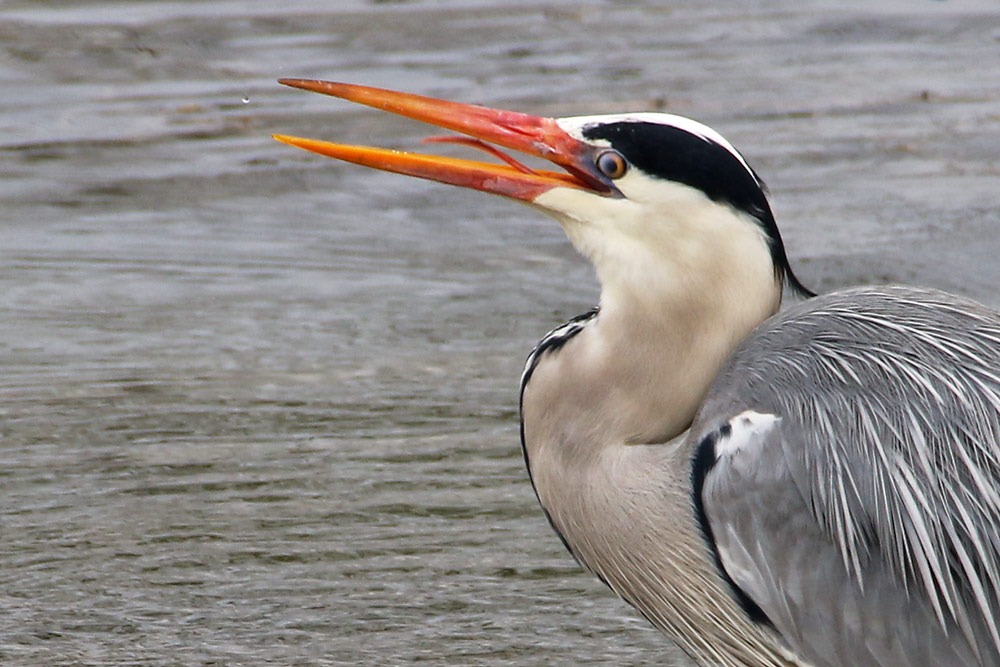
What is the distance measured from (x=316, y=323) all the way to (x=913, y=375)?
11.4 ft

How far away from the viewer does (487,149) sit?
420 cm

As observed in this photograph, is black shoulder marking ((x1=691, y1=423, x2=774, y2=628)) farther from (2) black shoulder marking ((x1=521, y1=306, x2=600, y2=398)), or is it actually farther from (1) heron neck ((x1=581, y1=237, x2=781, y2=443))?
(2) black shoulder marking ((x1=521, y1=306, x2=600, y2=398))

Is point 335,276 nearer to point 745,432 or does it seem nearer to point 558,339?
point 558,339

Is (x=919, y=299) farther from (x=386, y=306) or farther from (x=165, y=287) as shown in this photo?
(x=165, y=287)

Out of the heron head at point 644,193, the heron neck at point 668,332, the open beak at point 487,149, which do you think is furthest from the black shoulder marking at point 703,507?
the open beak at point 487,149

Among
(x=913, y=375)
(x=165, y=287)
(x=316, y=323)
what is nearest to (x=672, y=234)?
(x=913, y=375)

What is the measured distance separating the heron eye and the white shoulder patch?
23.5 inches

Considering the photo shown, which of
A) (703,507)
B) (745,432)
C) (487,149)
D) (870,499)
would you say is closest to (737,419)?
(745,432)

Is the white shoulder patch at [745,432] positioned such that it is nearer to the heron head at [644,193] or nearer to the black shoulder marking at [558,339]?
the heron head at [644,193]

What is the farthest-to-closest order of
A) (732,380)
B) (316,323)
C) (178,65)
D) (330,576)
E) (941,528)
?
(178,65)
(316,323)
(330,576)
(732,380)
(941,528)

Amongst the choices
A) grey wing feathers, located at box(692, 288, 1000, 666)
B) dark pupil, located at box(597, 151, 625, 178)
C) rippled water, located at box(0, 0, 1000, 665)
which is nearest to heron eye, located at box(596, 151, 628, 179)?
dark pupil, located at box(597, 151, 625, 178)

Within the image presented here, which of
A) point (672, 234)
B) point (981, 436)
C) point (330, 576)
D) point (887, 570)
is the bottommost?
point (330, 576)

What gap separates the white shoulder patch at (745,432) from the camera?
3.89 meters

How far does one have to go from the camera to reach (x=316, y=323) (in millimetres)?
7020
